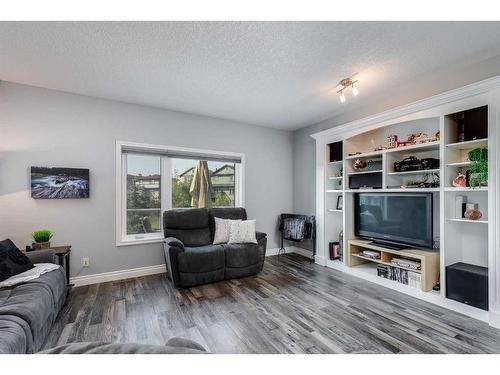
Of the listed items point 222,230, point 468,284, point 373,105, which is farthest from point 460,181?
point 222,230

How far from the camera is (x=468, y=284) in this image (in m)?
2.24

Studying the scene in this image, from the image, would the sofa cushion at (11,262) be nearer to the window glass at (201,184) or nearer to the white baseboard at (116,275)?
the white baseboard at (116,275)

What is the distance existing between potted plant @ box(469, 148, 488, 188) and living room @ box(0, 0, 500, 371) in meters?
0.02

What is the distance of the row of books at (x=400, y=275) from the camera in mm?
2678

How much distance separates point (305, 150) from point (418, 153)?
197cm

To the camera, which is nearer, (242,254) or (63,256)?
(63,256)

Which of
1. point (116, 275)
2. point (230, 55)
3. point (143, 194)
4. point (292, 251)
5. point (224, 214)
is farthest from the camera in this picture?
point (292, 251)

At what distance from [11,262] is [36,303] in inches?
28.5

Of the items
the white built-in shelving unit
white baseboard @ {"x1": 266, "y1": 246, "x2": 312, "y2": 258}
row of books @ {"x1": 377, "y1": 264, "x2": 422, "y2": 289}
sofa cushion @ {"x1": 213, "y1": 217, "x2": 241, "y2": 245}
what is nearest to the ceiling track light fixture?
the white built-in shelving unit

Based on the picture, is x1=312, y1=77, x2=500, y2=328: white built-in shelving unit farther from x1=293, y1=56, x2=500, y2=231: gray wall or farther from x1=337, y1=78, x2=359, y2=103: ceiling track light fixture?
x1=337, y1=78, x2=359, y2=103: ceiling track light fixture

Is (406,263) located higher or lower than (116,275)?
higher

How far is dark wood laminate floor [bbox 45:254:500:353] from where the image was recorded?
1.82 meters

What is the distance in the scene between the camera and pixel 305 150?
460cm

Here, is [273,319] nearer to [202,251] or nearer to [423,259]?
[202,251]
